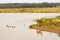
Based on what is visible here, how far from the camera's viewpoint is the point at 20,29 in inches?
41.3

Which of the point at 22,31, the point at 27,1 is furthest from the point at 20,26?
the point at 27,1

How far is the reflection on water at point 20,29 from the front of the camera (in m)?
1.02

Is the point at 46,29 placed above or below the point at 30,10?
below

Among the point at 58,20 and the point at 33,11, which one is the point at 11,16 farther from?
the point at 58,20

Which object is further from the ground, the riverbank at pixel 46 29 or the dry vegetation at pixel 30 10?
the dry vegetation at pixel 30 10

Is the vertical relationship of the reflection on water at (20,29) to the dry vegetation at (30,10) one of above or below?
below

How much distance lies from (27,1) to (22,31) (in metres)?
0.18

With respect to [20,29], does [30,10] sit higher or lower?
higher

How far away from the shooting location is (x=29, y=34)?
1050mm

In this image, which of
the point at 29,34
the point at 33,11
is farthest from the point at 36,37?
the point at 33,11

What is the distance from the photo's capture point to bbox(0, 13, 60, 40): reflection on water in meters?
1.02

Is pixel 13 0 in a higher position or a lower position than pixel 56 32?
higher

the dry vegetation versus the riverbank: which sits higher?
the dry vegetation

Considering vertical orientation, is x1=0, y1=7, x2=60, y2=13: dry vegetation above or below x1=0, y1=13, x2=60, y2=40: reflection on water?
above
